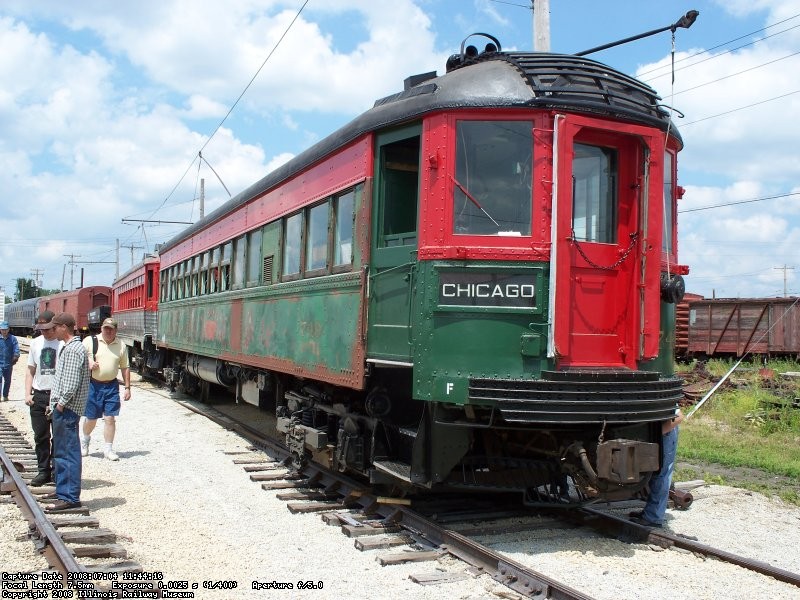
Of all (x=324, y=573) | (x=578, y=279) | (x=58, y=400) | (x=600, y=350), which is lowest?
(x=324, y=573)

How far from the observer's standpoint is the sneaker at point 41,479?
775 centimetres

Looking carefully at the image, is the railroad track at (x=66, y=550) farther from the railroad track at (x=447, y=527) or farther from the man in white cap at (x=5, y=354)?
the man in white cap at (x=5, y=354)

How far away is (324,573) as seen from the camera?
17.5 feet

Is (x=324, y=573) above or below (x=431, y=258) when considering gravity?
below

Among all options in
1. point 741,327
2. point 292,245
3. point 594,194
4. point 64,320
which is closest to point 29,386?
point 64,320

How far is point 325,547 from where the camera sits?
5.97 m

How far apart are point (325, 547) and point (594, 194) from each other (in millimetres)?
3453

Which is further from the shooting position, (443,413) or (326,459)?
(326,459)

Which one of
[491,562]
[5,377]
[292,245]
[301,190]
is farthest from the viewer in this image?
[5,377]

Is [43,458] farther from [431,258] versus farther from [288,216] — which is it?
[431,258]

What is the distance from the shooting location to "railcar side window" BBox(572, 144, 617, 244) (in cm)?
609

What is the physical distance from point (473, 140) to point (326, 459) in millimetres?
3418

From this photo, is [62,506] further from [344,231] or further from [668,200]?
[668,200]

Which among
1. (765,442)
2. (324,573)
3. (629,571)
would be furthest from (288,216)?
(765,442)
